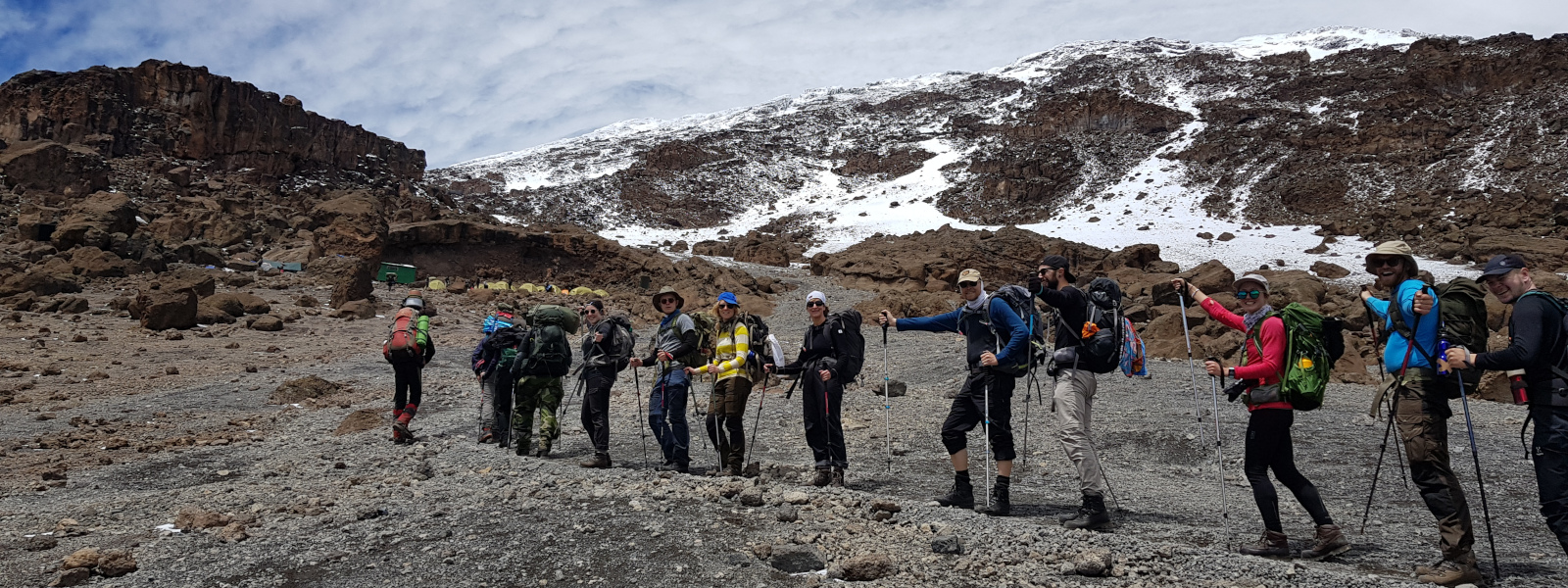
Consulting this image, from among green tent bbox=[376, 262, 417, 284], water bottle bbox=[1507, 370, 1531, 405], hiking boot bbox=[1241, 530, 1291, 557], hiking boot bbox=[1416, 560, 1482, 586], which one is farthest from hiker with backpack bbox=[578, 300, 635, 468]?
green tent bbox=[376, 262, 417, 284]

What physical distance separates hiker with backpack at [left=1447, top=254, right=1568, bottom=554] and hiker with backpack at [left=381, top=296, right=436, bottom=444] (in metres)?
9.24

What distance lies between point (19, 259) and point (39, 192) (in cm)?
1316

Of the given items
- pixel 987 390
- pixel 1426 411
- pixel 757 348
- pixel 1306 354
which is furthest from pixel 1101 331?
pixel 757 348

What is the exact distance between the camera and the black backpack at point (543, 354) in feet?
28.3

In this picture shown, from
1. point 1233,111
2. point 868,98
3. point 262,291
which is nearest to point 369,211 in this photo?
point 262,291

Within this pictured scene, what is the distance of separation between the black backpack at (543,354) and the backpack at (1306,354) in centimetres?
641

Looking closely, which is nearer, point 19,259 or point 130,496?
point 130,496

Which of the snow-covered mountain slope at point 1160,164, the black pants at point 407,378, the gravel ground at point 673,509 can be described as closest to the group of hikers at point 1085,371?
the gravel ground at point 673,509

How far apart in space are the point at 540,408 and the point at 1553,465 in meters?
7.99

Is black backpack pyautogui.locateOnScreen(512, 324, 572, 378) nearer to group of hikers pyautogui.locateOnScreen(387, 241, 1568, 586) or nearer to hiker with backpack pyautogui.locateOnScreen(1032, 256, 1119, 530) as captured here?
group of hikers pyautogui.locateOnScreen(387, 241, 1568, 586)

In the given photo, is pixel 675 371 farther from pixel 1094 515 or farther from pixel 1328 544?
pixel 1328 544

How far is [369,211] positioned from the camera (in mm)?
34062

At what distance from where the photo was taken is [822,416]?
677 cm

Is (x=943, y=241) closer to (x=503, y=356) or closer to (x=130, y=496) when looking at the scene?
(x=503, y=356)
